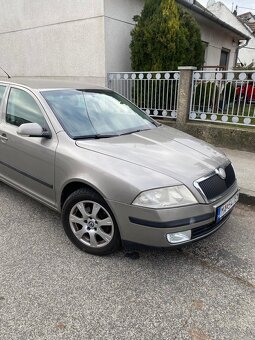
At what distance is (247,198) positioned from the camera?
13.0ft

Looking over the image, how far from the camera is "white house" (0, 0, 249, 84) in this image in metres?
7.45

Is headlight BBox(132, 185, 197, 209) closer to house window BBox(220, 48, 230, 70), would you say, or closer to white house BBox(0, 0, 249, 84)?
white house BBox(0, 0, 249, 84)

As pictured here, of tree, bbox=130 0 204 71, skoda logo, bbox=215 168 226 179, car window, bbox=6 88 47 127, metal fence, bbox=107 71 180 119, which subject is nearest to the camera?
skoda logo, bbox=215 168 226 179

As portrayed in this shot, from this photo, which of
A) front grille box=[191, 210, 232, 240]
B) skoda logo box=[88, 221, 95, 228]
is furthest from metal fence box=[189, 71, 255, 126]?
skoda logo box=[88, 221, 95, 228]

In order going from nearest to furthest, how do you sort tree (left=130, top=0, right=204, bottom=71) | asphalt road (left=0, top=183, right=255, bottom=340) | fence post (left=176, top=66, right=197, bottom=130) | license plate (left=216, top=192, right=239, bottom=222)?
asphalt road (left=0, top=183, right=255, bottom=340) → license plate (left=216, top=192, right=239, bottom=222) → fence post (left=176, top=66, right=197, bottom=130) → tree (left=130, top=0, right=204, bottom=71)

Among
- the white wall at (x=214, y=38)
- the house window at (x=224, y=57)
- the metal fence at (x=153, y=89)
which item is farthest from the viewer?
the house window at (x=224, y=57)

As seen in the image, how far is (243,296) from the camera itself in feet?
7.63

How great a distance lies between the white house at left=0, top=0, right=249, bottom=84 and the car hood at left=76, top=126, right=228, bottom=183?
5.09 metres

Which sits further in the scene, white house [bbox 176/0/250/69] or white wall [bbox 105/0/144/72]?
white house [bbox 176/0/250/69]

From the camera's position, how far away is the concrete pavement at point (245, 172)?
3.97m

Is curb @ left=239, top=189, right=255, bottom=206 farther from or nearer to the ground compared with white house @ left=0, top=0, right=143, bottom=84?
nearer to the ground

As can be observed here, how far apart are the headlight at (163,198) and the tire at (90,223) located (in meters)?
0.35

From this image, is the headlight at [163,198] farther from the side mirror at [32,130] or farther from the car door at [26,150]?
the side mirror at [32,130]

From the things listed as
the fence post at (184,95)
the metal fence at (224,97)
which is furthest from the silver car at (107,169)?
the fence post at (184,95)
